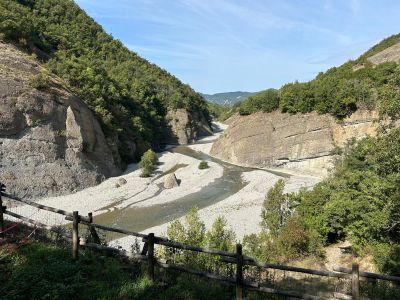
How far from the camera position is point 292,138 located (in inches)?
2320

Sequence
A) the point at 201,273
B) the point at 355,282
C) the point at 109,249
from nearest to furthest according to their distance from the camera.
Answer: the point at 355,282 → the point at 201,273 → the point at 109,249

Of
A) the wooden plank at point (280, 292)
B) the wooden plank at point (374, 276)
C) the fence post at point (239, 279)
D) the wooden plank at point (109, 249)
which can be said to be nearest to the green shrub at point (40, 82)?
the wooden plank at point (109, 249)

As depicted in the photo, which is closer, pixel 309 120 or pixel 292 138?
pixel 309 120

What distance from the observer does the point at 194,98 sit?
12362 cm

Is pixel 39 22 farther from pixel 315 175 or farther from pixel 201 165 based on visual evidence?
pixel 315 175

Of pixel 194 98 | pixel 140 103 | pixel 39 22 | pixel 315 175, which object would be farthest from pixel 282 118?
pixel 194 98

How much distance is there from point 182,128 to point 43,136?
55913 millimetres

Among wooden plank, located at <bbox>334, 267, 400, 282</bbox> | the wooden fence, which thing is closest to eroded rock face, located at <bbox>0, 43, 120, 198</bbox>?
the wooden fence

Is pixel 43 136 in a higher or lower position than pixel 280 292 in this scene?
higher

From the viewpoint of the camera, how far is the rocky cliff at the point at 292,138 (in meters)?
53.2

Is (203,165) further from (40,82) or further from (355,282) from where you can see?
(355,282)

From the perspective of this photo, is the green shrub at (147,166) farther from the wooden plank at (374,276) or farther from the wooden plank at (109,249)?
the wooden plank at (374,276)

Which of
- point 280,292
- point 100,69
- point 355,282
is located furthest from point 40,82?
point 355,282

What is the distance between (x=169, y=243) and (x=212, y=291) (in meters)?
1.55
